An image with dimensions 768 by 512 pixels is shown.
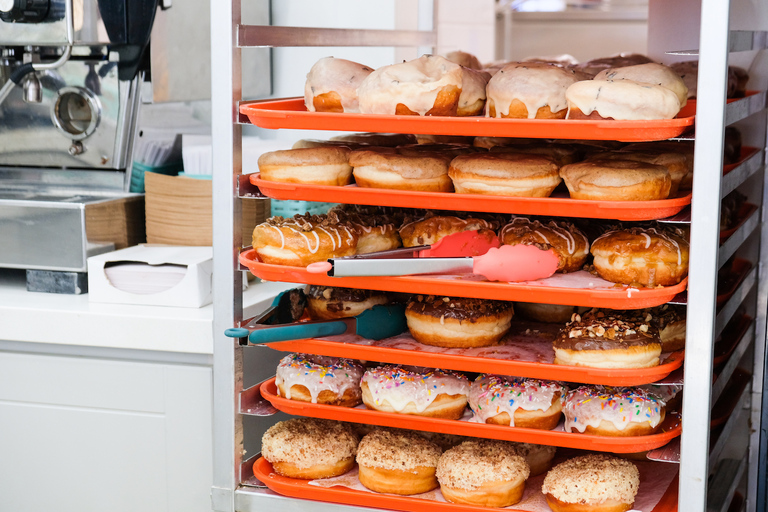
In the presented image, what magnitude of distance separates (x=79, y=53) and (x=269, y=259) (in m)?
1.02

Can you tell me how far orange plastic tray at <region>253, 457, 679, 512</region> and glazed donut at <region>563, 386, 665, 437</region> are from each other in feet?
0.48

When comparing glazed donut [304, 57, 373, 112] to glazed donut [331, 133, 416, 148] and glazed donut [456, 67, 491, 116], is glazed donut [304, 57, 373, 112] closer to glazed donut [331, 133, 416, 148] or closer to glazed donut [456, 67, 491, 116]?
glazed donut [456, 67, 491, 116]

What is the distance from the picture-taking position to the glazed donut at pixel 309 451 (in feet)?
4.75

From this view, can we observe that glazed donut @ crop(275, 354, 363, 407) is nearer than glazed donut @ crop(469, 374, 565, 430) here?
No

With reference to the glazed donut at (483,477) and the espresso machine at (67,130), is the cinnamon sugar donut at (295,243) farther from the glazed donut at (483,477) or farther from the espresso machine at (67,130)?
the espresso machine at (67,130)

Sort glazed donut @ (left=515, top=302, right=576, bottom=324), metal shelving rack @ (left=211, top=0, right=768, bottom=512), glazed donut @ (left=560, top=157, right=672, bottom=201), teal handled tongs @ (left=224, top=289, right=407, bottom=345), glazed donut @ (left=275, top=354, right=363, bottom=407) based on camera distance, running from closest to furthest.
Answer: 1. metal shelving rack @ (left=211, top=0, right=768, bottom=512)
2. glazed donut @ (left=560, top=157, right=672, bottom=201)
3. teal handled tongs @ (left=224, top=289, right=407, bottom=345)
4. glazed donut @ (left=275, top=354, right=363, bottom=407)
5. glazed donut @ (left=515, top=302, right=576, bottom=324)

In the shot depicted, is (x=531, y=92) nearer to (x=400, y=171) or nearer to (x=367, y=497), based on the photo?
(x=400, y=171)

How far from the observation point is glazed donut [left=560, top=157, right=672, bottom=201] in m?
1.25

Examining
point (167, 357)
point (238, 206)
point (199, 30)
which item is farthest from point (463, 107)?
point (199, 30)

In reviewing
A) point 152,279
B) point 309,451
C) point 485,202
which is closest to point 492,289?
point 485,202

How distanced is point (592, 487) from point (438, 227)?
514 millimetres

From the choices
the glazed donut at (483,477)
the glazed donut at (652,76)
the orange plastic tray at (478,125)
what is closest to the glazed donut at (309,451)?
the glazed donut at (483,477)

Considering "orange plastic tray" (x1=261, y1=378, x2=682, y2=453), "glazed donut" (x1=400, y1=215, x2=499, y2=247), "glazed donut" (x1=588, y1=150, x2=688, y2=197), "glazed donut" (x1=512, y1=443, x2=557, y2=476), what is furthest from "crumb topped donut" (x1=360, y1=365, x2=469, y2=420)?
"glazed donut" (x1=588, y1=150, x2=688, y2=197)

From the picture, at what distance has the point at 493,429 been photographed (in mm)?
1337
